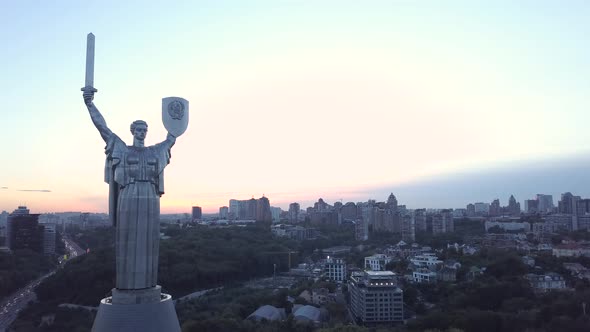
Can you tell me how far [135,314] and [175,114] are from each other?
11.0 feet

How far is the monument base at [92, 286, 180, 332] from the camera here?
7340mm

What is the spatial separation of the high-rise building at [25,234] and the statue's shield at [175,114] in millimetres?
41409

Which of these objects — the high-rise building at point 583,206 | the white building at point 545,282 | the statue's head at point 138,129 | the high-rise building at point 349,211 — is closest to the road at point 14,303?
the statue's head at point 138,129

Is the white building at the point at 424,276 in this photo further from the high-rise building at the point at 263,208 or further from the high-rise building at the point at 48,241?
the high-rise building at the point at 263,208

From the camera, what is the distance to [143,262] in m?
7.84

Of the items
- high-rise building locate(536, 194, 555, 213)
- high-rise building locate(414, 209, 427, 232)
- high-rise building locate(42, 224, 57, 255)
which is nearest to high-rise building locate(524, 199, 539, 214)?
high-rise building locate(536, 194, 555, 213)

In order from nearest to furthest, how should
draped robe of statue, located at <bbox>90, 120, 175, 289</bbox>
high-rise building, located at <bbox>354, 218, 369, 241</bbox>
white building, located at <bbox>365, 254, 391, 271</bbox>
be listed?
draped robe of statue, located at <bbox>90, 120, 175, 289</bbox>, white building, located at <bbox>365, 254, 391, 271</bbox>, high-rise building, located at <bbox>354, 218, 369, 241</bbox>

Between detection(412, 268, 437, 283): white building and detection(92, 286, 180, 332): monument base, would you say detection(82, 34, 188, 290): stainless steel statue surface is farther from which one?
detection(412, 268, 437, 283): white building

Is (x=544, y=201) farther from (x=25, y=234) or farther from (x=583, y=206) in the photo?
(x=25, y=234)

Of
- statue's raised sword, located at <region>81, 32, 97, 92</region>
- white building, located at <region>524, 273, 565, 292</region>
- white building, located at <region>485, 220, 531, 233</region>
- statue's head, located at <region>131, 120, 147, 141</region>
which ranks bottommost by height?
white building, located at <region>524, 273, 565, 292</region>

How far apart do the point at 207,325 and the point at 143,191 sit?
8.94 metres

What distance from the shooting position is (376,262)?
3253 centimetres

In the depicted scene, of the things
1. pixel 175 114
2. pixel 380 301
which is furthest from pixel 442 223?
A: pixel 175 114

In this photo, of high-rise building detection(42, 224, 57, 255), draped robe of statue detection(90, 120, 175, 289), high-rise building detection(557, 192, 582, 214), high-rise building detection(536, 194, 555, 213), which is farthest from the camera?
high-rise building detection(536, 194, 555, 213)
